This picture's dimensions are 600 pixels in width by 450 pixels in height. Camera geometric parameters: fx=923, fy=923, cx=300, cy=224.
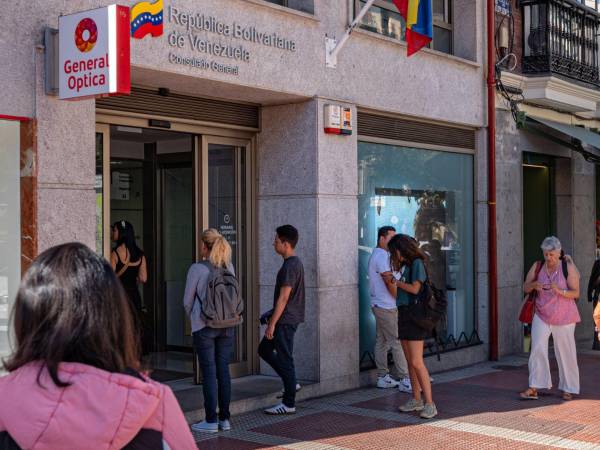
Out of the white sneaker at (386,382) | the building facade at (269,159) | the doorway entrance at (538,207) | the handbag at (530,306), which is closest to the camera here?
the building facade at (269,159)

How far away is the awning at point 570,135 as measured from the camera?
13.8m

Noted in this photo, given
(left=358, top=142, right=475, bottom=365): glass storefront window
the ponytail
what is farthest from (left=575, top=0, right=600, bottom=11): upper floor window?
the ponytail

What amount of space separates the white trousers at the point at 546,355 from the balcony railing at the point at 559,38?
5.22 m

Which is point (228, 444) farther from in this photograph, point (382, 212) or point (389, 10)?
point (389, 10)

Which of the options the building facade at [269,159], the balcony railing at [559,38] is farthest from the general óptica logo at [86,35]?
the balcony railing at [559,38]

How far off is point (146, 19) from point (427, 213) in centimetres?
581

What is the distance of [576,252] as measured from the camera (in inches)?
602

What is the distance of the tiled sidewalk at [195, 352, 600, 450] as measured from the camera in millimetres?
7766

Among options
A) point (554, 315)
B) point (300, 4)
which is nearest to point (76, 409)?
point (554, 315)

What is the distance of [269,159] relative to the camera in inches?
406

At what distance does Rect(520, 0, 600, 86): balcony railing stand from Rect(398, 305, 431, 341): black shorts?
6.39 metres

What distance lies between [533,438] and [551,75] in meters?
7.11

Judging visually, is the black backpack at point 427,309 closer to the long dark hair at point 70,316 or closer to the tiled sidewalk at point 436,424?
the tiled sidewalk at point 436,424

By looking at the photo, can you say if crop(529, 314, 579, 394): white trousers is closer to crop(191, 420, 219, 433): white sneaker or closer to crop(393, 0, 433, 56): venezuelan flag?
crop(393, 0, 433, 56): venezuelan flag
